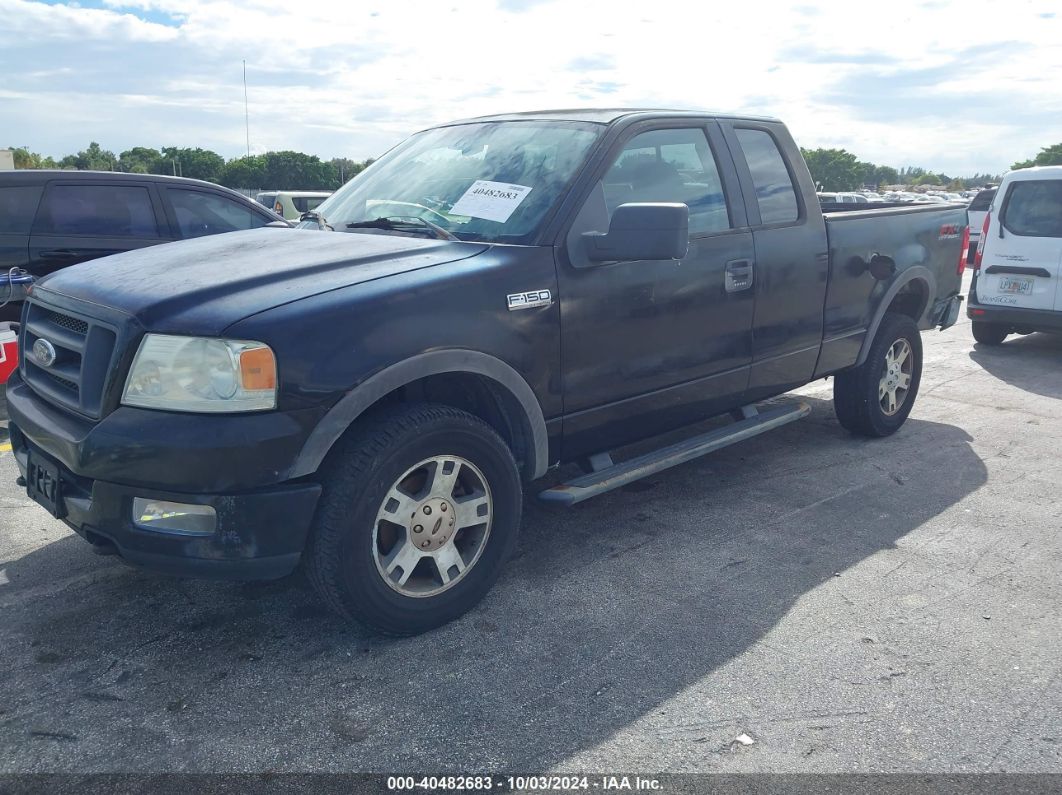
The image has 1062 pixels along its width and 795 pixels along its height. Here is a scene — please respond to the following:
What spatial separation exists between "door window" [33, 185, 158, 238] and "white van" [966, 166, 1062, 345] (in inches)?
303

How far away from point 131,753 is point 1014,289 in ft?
28.7

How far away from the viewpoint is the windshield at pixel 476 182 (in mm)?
3705

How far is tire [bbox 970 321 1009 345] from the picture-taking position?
9.24 metres

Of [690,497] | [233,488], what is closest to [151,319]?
[233,488]

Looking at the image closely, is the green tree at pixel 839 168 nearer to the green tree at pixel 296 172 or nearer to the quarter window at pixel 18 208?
the green tree at pixel 296 172

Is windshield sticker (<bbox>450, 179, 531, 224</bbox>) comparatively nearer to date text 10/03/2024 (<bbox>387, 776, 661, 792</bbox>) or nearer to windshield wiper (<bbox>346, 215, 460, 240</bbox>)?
windshield wiper (<bbox>346, 215, 460, 240</bbox>)

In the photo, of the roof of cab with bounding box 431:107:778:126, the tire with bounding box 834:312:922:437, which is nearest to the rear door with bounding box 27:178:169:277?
the roof of cab with bounding box 431:107:778:126

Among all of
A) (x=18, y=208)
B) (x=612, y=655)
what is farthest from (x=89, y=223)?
→ (x=612, y=655)

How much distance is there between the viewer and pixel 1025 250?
877cm

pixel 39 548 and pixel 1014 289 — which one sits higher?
pixel 1014 289

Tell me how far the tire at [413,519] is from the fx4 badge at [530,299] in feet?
1.51

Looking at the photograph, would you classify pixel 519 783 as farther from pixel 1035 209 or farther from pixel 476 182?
pixel 1035 209

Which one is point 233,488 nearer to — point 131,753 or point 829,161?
point 131,753

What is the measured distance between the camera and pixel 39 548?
398 cm
